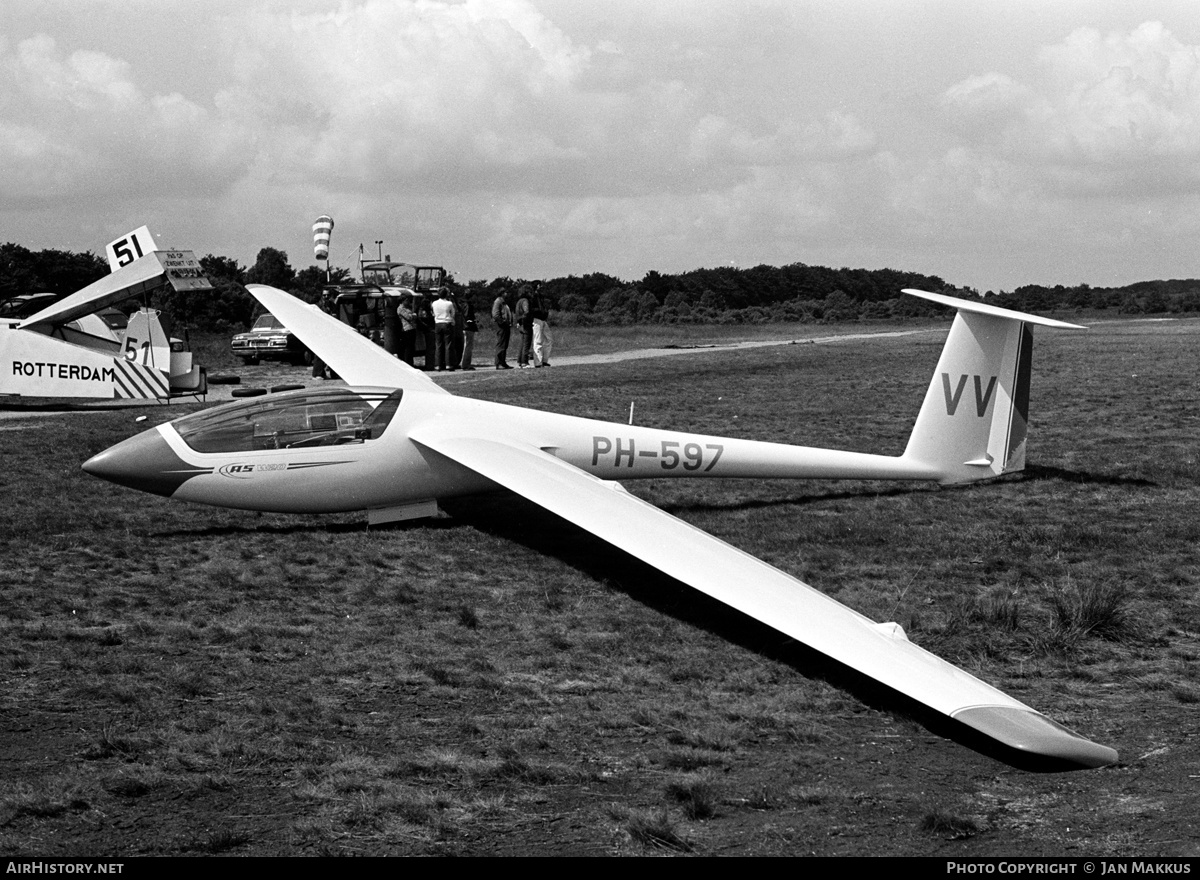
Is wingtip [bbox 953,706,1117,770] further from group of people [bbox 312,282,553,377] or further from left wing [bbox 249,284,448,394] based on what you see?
group of people [bbox 312,282,553,377]

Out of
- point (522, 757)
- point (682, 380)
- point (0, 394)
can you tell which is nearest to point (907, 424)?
point (682, 380)

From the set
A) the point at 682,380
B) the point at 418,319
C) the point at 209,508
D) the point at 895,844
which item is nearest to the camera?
the point at 895,844

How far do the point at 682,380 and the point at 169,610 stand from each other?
19.9 m

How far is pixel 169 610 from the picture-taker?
912cm

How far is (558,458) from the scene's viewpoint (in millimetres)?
12312

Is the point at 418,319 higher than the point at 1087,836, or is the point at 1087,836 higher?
the point at 418,319

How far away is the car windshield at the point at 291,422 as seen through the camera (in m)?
11.4

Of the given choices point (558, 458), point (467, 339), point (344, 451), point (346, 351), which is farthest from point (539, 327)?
point (344, 451)

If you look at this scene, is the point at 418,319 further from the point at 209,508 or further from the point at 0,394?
Result: the point at 209,508

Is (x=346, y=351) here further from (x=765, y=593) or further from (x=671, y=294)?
(x=671, y=294)

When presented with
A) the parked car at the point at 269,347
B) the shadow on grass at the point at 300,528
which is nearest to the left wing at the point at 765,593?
the shadow on grass at the point at 300,528

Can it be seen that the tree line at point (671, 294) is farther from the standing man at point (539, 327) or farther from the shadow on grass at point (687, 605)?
the shadow on grass at point (687, 605)

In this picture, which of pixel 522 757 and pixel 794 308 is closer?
pixel 522 757

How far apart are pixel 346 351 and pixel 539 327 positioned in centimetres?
1640
